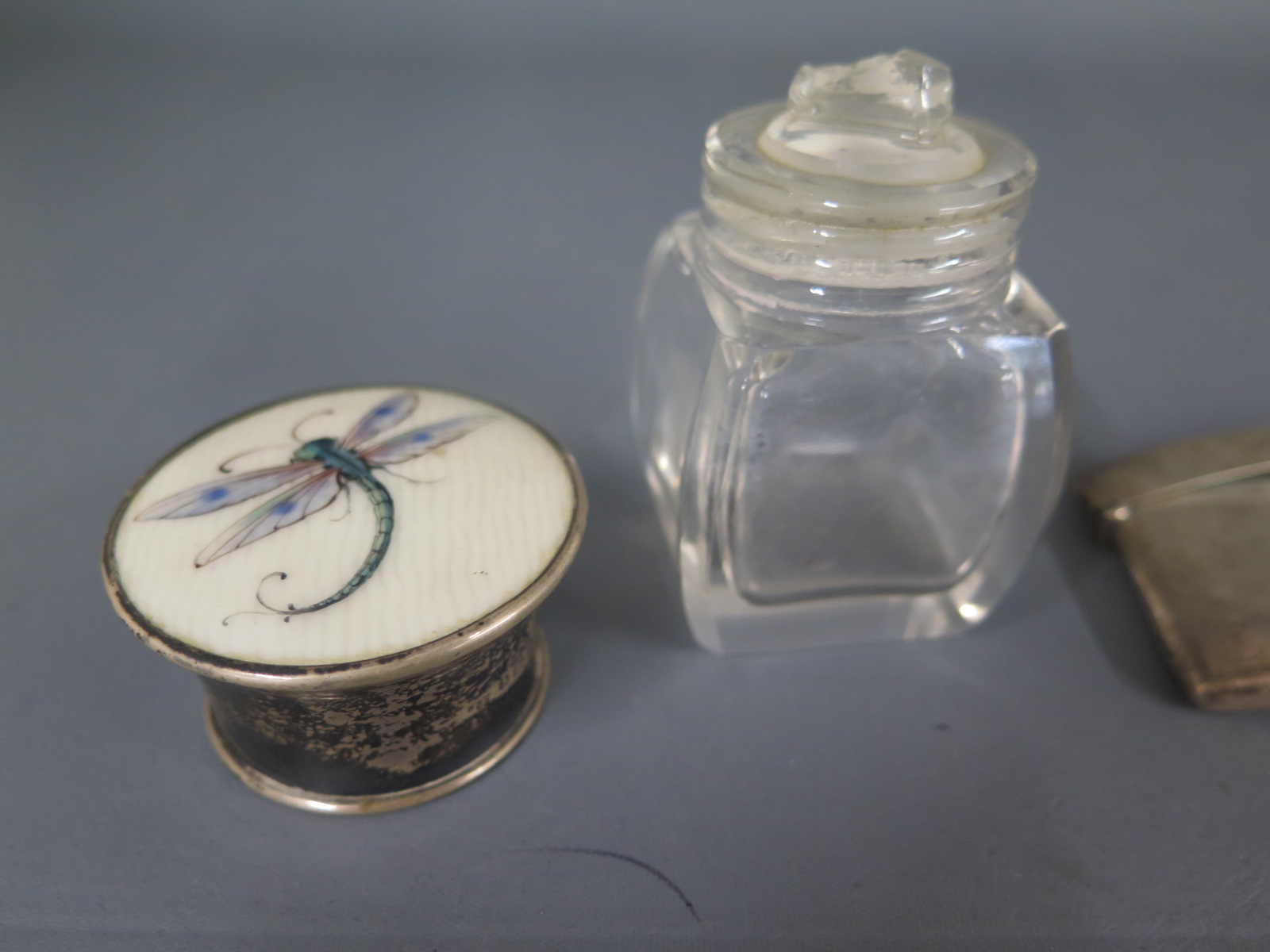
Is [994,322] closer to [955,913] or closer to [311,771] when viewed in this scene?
[955,913]

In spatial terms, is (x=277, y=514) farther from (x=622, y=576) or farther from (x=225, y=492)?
(x=622, y=576)

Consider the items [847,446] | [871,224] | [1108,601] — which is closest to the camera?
[871,224]

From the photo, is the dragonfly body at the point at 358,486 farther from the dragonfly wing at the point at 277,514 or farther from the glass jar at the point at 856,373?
the glass jar at the point at 856,373

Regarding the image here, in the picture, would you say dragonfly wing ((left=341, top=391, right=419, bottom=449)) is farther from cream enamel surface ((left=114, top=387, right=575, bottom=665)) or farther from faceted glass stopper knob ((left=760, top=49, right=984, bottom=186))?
faceted glass stopper knob ((left=760, top=49, right=984, bottom=186))

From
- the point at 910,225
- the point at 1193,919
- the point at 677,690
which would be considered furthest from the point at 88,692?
the point at 1193,919

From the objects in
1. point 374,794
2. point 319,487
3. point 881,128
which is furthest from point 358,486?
point 881,128

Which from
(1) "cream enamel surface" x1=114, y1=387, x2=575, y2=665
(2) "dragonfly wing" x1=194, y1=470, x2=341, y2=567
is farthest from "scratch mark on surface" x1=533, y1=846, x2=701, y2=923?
(2) "dragonfly wing" x1=194, y1=470, x2=341, y2=567

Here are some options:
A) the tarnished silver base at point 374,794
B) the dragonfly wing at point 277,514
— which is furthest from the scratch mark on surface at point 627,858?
the dragonfly wing at point 277,514
